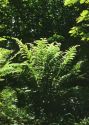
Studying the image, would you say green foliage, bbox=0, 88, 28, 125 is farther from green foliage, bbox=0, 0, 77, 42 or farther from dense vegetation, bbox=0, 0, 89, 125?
green foliage, bbox=0, 0, 77, 42

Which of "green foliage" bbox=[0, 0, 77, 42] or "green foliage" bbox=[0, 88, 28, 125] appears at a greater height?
"green foliage" bbox=[0, 0, 77, 42]

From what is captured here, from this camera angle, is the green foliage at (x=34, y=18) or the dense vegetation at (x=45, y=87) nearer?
the dense vegetation at (x=45, y=87)

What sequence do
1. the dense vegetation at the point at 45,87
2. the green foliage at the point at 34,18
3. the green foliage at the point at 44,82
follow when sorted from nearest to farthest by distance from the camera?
the dense vegetation at the point at 45,87
the green foliage at the point at 44,82
the green foliage at the point at 34,18

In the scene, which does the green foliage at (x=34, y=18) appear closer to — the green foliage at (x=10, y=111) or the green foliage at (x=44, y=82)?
the green foliage at (x=44, y=82)

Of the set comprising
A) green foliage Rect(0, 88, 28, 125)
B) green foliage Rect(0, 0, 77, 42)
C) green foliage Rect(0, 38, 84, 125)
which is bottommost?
green foliage Rect(0, 88, 28, 125)

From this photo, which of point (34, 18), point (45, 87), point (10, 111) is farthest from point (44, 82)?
point (34, 18)

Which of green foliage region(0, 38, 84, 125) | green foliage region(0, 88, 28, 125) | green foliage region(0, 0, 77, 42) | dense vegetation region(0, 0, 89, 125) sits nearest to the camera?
green foliage region(0, 88, 28, 125)

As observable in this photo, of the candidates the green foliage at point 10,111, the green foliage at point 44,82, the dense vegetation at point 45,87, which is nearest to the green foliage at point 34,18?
the dense vegetation at point 45,87

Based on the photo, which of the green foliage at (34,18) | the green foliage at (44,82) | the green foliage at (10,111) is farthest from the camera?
the green foliage at (34,18)

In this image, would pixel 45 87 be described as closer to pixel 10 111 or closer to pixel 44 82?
pixel 44 82

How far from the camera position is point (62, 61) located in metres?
7.68

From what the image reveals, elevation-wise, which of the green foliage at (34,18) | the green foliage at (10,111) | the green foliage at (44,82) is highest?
the green foliage at (34,18)

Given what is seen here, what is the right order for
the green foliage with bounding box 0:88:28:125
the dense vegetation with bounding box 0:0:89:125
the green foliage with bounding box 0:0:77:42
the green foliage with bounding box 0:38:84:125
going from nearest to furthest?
the green foliage with bounding box 0:88:28:125, the dense vegetation with bounding box 0:0:89:125, the green foliage with bounding box 0:38:84:125, the green foliage with bounding box 0:0:77:42

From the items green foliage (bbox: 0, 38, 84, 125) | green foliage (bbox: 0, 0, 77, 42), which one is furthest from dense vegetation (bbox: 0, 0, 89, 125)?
green foliage (bbox: 0, 0, 77, 42)
